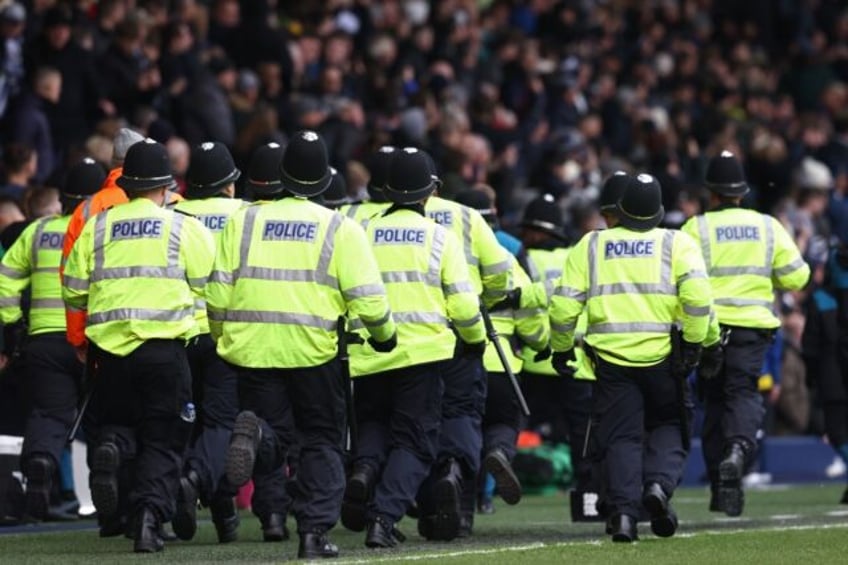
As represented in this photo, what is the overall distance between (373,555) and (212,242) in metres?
2.20

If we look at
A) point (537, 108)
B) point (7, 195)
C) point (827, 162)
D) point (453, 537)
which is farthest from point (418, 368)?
point (827, 162)

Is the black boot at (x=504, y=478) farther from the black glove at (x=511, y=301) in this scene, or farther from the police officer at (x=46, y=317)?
the police officer at (x=46, y=317)

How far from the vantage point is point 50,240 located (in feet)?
51.4

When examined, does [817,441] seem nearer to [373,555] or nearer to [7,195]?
[7,195]

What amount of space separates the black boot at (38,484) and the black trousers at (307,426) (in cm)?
207

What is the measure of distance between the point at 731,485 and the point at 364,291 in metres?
3.91

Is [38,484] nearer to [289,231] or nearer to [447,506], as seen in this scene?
[447,506]

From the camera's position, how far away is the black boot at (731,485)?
15.9 m

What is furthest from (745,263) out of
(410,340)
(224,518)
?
(224,518)

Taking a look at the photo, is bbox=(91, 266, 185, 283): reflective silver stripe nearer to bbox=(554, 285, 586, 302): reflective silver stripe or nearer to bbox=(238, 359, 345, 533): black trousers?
bbox=(238, 359, 345, 533): black trousers

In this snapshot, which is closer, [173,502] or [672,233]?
[173,502]

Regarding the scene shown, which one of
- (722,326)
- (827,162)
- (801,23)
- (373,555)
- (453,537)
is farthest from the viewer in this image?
(801,23)

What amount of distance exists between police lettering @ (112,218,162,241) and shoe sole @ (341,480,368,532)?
1905 mm

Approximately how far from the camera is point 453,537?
14.6 metres
